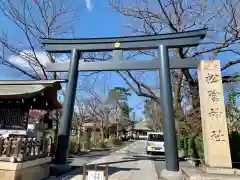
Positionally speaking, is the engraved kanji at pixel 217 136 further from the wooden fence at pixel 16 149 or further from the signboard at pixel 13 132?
the signboard at pixel 13 132

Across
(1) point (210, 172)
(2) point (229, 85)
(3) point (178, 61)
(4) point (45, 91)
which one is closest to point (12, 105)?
(4) point (45, 91)

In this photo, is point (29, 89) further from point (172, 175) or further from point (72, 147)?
point (72, 147)

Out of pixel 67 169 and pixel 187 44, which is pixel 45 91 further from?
pixel 187 44

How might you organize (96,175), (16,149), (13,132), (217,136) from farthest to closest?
(13,132)
(217,136)
(16,149)
(96,175)

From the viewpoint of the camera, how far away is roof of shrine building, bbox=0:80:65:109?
25.1 ft

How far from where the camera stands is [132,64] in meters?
9.91

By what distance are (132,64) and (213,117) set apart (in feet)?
13.6

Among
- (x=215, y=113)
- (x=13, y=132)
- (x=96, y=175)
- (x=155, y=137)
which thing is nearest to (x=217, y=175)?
(x=215, y=113)

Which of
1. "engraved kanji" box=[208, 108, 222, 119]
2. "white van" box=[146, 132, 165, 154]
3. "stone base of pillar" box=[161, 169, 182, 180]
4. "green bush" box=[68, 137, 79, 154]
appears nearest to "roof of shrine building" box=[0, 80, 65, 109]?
"stone base of pillar" box=[161, 169, 182, 180]

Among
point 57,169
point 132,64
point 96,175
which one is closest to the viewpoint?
point 96,175

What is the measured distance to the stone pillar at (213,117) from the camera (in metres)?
7.84

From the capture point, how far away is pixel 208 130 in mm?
8195

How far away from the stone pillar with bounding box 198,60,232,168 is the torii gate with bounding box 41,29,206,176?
0.84 m

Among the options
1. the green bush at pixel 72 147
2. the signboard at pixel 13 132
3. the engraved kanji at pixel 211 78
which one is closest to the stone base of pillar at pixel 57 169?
the signboard at pixel 13 132
